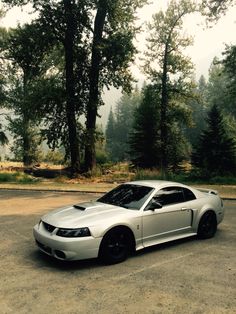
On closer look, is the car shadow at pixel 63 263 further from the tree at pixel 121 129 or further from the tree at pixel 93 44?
the tree at pixel 121 129

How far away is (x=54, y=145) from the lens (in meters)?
26.0

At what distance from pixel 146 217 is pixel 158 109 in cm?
3068

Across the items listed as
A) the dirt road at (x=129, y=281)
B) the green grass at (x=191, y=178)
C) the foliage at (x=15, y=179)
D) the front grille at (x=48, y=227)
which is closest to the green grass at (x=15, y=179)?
the foliage at (x=15, y=179)

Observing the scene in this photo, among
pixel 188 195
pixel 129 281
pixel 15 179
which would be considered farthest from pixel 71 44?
pixel 129 281

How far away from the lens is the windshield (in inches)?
332

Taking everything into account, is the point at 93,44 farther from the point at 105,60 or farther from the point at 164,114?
the point at 164,114

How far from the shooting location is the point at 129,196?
879cm

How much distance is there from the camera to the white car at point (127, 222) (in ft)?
23.7

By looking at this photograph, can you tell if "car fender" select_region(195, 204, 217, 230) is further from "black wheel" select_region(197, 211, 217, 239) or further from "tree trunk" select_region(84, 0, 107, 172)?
"tree trunk" select_region(84, 0, 107, 172)

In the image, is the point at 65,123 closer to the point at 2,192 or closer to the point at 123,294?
the point at 2,192

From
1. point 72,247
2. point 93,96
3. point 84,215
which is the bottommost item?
point 72,247

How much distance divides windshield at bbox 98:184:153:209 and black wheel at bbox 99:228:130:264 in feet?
2.74

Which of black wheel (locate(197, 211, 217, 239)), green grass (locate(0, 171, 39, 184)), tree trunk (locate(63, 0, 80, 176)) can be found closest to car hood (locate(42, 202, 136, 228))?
black wheel (locate(197, 211, 217, 239))

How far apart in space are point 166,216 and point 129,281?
2242 mm
